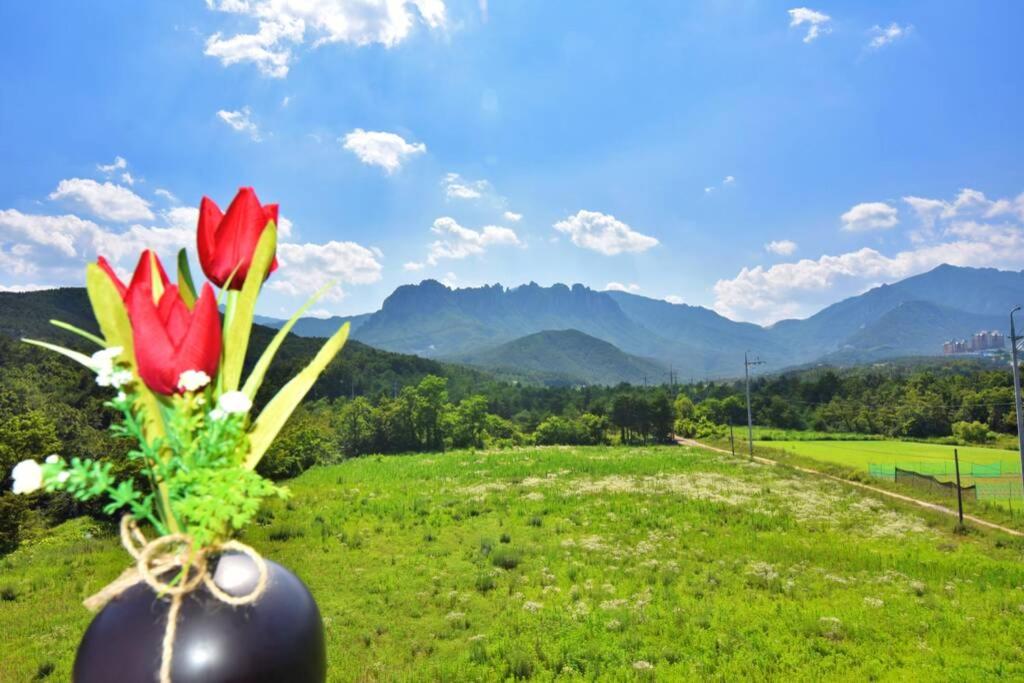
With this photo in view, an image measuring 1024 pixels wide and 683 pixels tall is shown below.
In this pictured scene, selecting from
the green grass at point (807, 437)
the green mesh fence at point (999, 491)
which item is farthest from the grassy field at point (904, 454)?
the green mesh fence at point (999, 491)

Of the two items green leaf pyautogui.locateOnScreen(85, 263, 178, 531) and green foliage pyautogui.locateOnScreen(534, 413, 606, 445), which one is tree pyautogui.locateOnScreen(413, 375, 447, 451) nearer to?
green foliage pyautogui.locateOnScreen(534, 413, 606, 445)

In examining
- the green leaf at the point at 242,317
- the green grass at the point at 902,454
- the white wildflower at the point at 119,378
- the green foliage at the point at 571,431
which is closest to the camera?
the white wildflower at the point at 119,378

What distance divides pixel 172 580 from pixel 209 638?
36cm

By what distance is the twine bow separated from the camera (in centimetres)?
229

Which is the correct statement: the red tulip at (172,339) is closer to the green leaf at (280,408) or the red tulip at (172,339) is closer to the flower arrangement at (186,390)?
the flower arrangement at (186,390)

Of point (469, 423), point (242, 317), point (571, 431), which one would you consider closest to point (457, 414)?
point (469, 423)

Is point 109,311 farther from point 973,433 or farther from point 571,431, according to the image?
point 973,433

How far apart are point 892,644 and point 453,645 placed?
371 inches

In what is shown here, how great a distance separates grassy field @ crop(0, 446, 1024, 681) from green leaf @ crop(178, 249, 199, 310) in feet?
31.8

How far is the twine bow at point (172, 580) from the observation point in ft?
7.52

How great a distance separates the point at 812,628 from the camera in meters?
11.9

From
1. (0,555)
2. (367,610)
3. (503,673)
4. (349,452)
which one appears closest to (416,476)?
(0,555)

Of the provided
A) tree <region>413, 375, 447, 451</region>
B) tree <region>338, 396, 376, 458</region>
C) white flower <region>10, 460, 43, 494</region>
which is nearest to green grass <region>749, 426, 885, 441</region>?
tree <region>413, 375, 447, 451</region>

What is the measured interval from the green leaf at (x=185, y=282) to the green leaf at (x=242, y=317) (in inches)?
15.6
